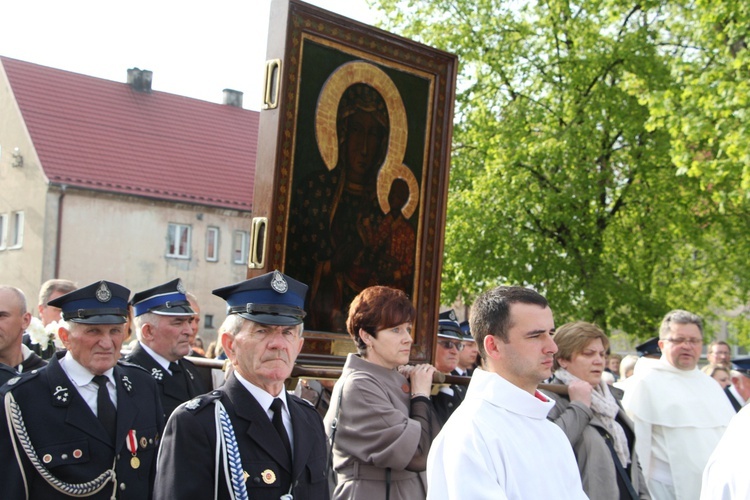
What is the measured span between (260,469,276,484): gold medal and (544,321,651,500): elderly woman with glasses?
2.81 m

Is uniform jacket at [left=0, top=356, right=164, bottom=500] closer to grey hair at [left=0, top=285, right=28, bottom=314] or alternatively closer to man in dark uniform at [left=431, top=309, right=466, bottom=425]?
grey hair at [left=0, top=285, right=28, bottom=314]

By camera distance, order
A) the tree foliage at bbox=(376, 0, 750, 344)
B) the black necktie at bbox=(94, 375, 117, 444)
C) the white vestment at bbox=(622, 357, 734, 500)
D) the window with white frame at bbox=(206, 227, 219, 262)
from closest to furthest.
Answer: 1. the black necktie at bbox=(94, 375, 117, 444)
2. the white vestment at bbox=(622, 357, 734, 500)
3. the tree foliage at bbox=(376, 0, 750, 344)
4. the window with white frame at bbox=(206, 227, 219, 262)

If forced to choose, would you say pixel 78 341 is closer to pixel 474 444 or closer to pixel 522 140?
pixel 474 444

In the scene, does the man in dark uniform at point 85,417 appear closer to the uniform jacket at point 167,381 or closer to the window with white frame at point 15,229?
the uniform jacket at point 167,381

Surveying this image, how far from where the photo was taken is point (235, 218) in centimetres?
3900

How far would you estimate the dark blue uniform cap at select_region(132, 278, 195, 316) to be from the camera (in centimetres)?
650

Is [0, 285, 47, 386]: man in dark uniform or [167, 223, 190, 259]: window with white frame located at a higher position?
[167, 223, 190, 259]: window with white frame

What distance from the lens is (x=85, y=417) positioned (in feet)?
15.7

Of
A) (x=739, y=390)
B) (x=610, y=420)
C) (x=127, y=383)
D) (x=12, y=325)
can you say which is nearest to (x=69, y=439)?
(x=127, y=383)

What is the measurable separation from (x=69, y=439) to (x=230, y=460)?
4.37ft

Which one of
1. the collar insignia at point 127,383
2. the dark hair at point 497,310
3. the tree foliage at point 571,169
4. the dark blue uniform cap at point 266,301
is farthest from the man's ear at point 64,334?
the tree foliage at point 571,169

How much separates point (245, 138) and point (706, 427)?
36.3m

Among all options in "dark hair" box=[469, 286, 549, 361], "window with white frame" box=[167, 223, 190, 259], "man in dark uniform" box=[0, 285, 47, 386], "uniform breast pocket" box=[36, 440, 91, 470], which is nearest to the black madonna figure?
"man in dark uniform" box=[0, 285, 47, 386]

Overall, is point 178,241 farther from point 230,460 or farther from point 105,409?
point 230,460
